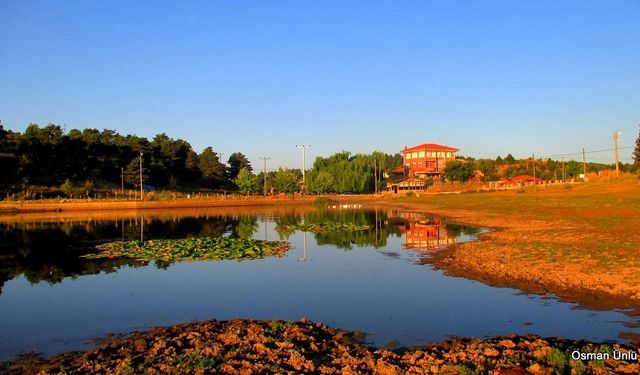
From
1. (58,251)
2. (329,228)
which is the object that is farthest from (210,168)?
(58,251)

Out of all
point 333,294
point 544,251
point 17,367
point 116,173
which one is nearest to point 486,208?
point 544,251

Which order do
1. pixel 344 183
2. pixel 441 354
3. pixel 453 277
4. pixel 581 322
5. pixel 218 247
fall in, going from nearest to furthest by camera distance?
pixel 441 354 → pixel 581 322 → pixel 453 277 → pixel 218 247 → pixel 344 183

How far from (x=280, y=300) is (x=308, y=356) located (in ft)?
21.8

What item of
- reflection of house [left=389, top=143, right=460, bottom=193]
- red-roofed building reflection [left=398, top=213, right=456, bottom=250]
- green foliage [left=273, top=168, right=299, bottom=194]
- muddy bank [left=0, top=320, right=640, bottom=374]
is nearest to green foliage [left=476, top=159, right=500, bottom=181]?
reflection of house [left=389, top=143, right=460, bottom=193]

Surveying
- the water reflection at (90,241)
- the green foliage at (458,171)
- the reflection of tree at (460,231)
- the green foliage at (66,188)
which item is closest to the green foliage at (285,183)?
the green foliage at (458,171)

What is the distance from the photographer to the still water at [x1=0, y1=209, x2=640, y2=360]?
40.6ft

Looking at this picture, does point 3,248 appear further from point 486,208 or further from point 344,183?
point 344,183

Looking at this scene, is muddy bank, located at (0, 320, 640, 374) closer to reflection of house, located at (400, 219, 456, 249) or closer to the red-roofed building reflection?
the red-roofed building reflection

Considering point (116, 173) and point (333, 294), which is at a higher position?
point (116, 173)

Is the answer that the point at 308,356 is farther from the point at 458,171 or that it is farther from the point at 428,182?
the point at 458,171

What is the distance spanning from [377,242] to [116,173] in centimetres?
8440

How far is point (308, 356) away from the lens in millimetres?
9766

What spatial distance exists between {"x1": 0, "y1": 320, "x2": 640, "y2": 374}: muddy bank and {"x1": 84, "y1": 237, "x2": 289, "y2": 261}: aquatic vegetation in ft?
50.0

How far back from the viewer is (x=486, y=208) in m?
54.1
